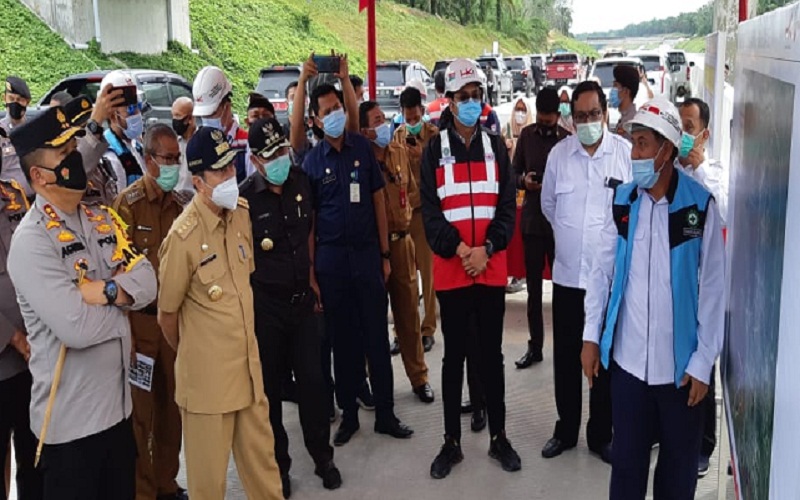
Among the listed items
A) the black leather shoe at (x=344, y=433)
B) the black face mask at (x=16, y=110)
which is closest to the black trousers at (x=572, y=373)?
the black leather shoe at (x=344, y=433)

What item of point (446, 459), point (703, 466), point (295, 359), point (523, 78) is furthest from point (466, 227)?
point (523, 78)

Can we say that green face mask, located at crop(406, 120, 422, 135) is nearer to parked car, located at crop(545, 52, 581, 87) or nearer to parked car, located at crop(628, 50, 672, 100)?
parked car, located at crop(628, 50, 672, 100)

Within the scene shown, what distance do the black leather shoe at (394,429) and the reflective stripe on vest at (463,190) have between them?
4.51ft

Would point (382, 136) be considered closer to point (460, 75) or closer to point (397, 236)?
point (397, 236)

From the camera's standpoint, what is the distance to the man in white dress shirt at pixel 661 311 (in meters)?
2.99

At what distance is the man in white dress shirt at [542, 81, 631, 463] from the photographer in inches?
173

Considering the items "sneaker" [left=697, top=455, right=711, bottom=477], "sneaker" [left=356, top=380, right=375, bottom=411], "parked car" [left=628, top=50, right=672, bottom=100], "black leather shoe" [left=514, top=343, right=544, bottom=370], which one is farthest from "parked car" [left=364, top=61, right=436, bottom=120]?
"sneaker" [left=697, top=455, right=711, bottom=477]

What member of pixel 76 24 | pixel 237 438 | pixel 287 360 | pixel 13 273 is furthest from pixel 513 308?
pixel 76 24

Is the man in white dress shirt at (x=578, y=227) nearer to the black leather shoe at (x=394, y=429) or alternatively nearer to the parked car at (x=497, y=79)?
the black leather shoe at (x=394, y=429)

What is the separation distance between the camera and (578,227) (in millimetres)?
4449

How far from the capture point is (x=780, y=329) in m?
1.52

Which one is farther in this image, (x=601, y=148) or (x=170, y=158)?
(x=601, y=148)

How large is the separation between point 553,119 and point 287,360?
8.26ft

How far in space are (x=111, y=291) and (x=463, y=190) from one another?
198cm
